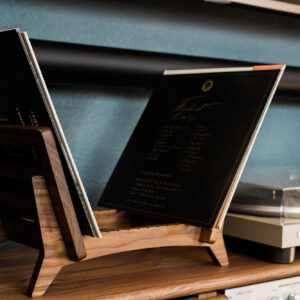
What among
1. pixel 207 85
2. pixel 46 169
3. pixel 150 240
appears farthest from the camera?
pixel 207 85

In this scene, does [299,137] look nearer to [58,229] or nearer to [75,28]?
[75,28]

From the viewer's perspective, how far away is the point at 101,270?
92 centimetres

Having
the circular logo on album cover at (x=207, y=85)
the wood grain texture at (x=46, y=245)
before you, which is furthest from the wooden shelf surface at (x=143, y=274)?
the circular logo on album cover at (x=207, y=85)

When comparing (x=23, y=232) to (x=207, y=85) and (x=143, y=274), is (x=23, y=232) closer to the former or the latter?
(x=143, y=274)

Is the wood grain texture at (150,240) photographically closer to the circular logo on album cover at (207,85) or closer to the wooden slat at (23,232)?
the wooden slat at (23,232)

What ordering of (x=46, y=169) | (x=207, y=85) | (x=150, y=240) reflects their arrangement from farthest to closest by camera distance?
1. (x=207, y=85)
2. (x=150, y=240)
3. (x=46, y=169)

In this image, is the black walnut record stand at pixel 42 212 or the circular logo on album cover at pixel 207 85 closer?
the black walnut record stand at pixel 42 212

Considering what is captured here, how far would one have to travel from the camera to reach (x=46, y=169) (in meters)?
0.75

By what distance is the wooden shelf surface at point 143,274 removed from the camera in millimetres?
805

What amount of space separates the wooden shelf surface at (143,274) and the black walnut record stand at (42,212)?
51 mm

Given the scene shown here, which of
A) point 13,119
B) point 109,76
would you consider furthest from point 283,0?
point 13,119

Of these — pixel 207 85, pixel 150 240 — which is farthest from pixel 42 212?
pixel 207 85

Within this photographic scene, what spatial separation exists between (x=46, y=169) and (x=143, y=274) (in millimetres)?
281

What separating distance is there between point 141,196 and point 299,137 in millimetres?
788
